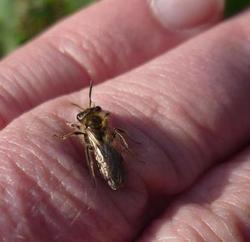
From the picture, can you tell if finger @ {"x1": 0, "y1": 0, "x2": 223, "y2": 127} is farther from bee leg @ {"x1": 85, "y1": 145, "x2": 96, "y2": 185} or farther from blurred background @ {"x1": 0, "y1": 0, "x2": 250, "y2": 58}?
bee leg @ {"x1": 85, "y1": 145, "x2": 96, "y2": 185}

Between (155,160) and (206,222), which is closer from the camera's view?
(206,222)

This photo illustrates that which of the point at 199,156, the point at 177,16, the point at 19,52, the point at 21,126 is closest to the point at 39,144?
the point at 21,126

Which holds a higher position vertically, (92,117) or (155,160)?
(92,117)

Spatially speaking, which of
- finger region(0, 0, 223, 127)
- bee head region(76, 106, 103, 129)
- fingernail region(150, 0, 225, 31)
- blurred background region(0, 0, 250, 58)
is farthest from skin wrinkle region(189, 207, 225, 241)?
blurred background region(0, 0, 250, 58)

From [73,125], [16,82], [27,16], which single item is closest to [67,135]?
[73,125]

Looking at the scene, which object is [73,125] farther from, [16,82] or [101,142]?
[16,82]

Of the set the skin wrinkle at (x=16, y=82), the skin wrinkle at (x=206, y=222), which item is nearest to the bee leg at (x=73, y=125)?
the skin wrinkle at (x=16, y=82)

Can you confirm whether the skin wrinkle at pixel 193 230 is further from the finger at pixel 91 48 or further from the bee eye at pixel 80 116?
the finger at pixel 91 48
